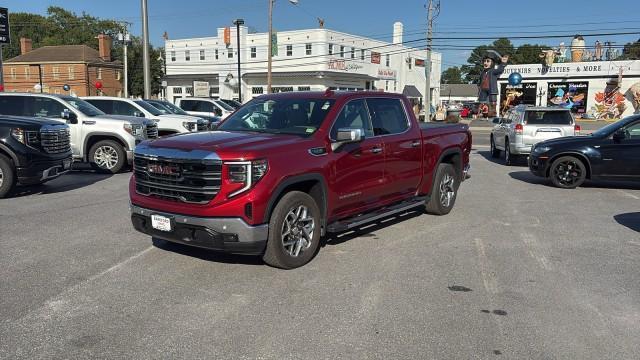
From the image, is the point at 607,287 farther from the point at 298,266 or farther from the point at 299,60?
the point at 299,60

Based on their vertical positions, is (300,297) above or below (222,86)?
below

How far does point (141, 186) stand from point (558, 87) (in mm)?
45850

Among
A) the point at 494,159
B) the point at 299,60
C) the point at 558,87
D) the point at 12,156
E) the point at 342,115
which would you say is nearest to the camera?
the point at 342,115

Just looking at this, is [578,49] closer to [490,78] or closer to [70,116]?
[490,78]

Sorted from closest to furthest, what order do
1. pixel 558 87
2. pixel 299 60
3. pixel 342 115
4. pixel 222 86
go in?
pixel 342 115 → pixel 558 87 → pixel 299 60 → pixel 222 86

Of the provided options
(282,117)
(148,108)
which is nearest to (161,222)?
(282,117)

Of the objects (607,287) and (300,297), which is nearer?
(300,297)

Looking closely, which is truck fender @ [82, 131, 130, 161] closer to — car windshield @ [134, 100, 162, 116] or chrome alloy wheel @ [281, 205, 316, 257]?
car windshield @ [134, 100, 162, 116]

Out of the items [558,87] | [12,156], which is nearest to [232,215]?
[12,156]

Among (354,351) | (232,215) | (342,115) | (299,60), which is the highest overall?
(299,60)

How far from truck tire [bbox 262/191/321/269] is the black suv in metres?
6.27

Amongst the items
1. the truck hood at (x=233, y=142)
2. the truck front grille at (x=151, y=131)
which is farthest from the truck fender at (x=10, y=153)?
the truck hood at (x=233, y=142)

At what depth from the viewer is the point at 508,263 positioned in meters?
5.88

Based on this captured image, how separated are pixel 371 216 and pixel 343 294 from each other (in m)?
1.75
